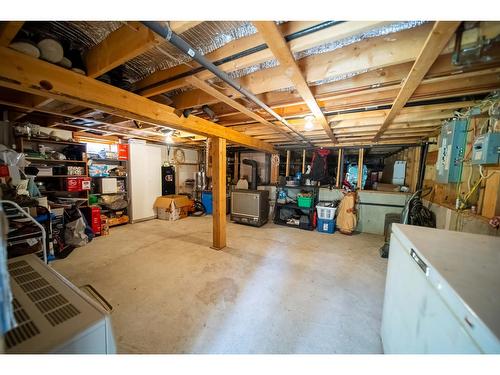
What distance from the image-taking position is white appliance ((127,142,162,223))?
4672mm

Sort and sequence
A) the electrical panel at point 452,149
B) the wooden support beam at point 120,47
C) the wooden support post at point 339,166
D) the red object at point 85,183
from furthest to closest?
1. the wooden support post at point 339,166
2. the red object at point 85,183
3. the electrical panel at point 452,149
4. the wooden support beam at point 120,47

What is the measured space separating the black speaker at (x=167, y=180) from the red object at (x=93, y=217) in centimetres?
184

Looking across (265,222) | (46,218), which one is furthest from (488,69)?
(46,218)

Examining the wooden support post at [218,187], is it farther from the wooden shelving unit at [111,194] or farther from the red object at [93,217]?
the wooden shelving unit at [111,194]

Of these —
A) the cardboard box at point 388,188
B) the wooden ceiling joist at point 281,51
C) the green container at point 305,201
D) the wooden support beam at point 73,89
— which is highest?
the wooden ceiling joist at point 281,51

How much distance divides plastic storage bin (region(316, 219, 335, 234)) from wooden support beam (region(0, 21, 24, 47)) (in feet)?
15.3

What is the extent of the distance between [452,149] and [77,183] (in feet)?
19.6

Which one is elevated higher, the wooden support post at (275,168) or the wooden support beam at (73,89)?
the wooden support beam at (73,89)

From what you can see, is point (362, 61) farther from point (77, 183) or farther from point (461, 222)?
point (77, 183)

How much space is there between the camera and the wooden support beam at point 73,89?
118 centimetres

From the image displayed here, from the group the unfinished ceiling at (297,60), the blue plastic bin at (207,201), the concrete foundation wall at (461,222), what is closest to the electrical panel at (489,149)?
the unfinished ceiling at (297,60)

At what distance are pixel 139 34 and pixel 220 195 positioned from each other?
7.53ft

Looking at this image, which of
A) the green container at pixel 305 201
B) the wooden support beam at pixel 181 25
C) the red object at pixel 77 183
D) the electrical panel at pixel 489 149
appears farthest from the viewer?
the green container at pixel 305 201

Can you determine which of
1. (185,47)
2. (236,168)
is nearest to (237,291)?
(185,47)
